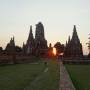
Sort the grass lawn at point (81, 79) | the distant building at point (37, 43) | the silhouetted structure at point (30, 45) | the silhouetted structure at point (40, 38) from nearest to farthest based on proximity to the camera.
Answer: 1. the grass lawn at point (81, 79)
2. the distant building at point (37, 43)
3. the silhouetted structure at point (30, 45)
4. the silhouetted structure at point (40, 38)

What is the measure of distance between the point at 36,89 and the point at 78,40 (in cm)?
10881

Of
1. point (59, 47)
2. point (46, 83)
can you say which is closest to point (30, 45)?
point (59, 47)

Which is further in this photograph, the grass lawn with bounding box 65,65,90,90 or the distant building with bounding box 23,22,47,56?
the distant building with bounding box 23,22,47,56

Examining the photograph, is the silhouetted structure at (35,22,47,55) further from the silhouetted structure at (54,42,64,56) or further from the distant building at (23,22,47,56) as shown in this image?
the silhouetted structure at (54,42,64,56)

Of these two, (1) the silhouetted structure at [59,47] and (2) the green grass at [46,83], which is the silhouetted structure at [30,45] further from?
(2) the green grass at [46,83]

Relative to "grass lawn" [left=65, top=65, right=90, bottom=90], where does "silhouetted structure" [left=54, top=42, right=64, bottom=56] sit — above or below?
above

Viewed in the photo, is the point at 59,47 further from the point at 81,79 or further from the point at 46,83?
the point at 46,83

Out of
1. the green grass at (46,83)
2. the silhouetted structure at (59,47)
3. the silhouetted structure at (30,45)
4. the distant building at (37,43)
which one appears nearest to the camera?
the green grass at (46,83)

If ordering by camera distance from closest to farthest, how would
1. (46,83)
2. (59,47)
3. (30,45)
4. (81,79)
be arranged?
(46,83), (81,79), (30,45), (59,47)

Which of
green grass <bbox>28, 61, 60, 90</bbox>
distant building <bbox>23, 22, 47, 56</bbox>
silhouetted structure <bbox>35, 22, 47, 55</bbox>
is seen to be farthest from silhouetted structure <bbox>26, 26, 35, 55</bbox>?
green grass <bbox>28, 61, 60, 90</bbox>

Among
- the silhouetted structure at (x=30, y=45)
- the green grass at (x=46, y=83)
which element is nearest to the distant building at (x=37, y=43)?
the silhouetted structure at (x=30, y=45)

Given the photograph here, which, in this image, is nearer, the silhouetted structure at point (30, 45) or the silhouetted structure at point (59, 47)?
the silhouetted structure at point (30, 45)

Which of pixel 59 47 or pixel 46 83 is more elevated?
pixel 59 47

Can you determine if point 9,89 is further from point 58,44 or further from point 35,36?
point 58,44
